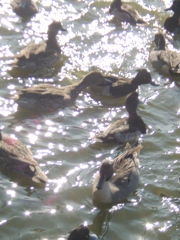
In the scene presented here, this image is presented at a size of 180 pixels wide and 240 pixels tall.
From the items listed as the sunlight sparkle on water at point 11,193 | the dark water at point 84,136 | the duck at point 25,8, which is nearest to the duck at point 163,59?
the dark water at point 84,136

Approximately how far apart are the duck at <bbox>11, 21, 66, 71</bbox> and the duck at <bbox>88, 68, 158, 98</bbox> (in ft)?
4.02

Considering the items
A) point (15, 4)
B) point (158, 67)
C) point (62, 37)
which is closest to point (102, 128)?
point (158, 67)

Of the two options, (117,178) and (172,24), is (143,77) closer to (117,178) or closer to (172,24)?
(172,24)

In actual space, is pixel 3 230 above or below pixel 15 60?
below

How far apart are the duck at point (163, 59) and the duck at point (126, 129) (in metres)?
2.32

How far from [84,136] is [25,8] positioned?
5625 millimetres

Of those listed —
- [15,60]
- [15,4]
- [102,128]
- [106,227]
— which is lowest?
[106,227]

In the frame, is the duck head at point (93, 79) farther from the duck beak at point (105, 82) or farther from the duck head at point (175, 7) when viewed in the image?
the duck head at point (175, 7)

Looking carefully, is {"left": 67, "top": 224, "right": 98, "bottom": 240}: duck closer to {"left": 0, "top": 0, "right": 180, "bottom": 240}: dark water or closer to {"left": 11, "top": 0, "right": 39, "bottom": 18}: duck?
{"left": 0, "top": 0, "right": 180, "bottom": 240}: dark water

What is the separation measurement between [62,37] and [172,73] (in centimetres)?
304

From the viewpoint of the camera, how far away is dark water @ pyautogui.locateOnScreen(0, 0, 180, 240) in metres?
8.23

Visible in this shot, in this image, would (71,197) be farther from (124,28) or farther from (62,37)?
(124,28)

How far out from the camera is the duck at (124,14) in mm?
15148

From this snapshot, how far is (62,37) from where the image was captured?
1415cm
